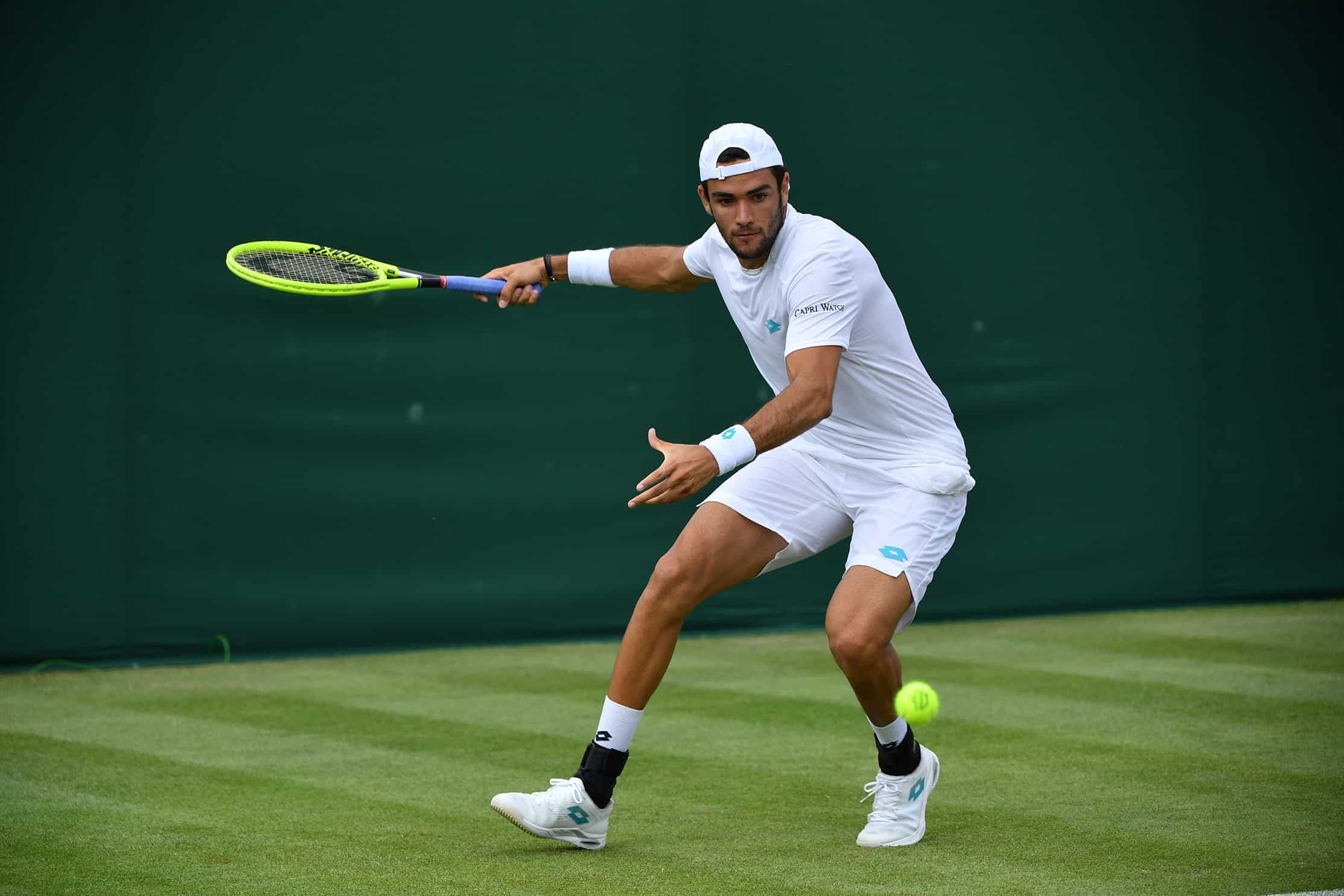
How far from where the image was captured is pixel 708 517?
4625 mm

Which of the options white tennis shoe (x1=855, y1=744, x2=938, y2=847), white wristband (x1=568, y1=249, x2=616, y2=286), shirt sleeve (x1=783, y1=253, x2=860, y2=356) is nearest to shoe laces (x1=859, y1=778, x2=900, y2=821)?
white tennis shoe (x1=855, y1=744, x2=938, y2=847)

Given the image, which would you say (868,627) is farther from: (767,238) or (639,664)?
(767,238)

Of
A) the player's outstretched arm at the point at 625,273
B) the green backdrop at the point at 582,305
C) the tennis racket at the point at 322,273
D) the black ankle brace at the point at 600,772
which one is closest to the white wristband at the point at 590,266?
the player's outstretched arm at the point at 625,273

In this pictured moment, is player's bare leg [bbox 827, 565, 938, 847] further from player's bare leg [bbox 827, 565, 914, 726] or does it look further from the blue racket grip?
the blue racket grip

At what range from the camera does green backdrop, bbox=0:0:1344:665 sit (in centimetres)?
742

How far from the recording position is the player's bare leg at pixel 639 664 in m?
4.39

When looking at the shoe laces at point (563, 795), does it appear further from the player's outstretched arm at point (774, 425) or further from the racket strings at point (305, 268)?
the racket strings at point (305, 268)

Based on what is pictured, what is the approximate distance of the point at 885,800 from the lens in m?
4.59

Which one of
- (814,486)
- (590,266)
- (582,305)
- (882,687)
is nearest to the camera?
(882,687)

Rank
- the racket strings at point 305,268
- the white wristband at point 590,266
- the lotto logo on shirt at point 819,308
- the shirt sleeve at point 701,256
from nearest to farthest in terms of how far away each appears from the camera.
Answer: the lotto logo on shirt at point 819,308 < the shirt sleeve at point 701,256 < the white wristband at point 590,266 < the racket strings at point 305,268

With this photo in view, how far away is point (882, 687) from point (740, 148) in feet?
4.69

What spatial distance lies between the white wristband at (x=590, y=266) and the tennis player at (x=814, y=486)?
311 mm

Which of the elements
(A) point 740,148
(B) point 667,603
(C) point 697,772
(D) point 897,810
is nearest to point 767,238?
(A) point 740,148

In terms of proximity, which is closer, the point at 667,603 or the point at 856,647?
the point at 856,647
